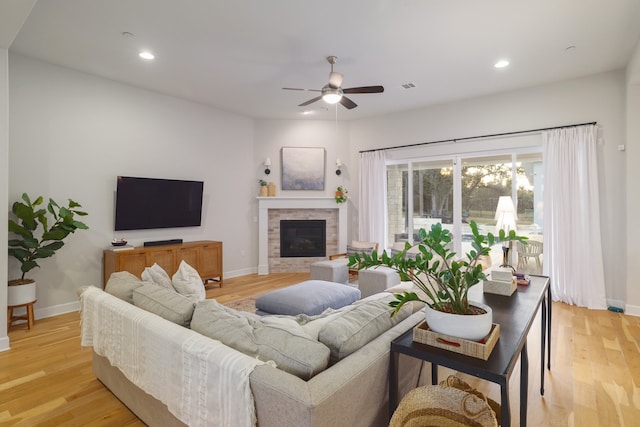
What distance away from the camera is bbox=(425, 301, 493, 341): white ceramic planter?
4.22 ft

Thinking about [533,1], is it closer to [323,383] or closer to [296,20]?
[296,20]

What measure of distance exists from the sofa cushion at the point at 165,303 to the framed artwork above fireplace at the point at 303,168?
4.56m

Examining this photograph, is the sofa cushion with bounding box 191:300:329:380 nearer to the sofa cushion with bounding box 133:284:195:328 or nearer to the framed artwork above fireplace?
the sofa cushion with bounding box 133:284:195:328

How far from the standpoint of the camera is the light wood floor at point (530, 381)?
208cm

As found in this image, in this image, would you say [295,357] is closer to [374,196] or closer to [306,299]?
[306,299]

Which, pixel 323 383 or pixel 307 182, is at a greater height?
pixel 307 182

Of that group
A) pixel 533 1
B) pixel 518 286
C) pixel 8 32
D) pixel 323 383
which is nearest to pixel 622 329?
pixel 518 286

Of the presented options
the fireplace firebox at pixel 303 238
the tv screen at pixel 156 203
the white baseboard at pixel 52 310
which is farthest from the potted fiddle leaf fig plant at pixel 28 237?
the fireplace firebox at pixel 303 238

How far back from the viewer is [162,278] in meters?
2.46

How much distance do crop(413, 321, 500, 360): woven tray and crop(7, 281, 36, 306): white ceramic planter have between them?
13.5 feet

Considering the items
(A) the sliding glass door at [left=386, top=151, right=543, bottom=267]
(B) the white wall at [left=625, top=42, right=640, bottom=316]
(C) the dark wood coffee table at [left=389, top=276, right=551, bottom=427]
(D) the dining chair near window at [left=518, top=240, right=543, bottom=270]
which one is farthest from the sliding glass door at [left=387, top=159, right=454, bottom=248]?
(C) the dark wood coffee table at [left=389, top=276, right=551, bottom=427]

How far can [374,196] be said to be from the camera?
20.7 ft

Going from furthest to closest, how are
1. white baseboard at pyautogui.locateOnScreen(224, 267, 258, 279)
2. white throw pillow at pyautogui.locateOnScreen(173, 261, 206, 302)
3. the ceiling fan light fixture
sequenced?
white baseboard at pyautogui.locateOnScreen(224, 267, 258, 279), the ceiling fan light fixture, white throw pillow at pyautogui.locateOnScreen(173, 261, 206, 302)

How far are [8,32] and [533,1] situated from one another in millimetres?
4416
